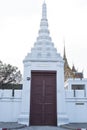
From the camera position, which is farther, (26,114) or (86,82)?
(86,82)

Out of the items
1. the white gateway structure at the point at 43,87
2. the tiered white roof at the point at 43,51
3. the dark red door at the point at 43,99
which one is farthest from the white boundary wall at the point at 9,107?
the tiered white roof at the point at 43,51

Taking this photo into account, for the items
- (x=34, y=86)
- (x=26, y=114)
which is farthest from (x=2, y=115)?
(x=34, y=86)

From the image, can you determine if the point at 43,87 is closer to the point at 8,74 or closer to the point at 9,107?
the point at 9,107

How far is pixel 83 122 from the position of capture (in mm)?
13992

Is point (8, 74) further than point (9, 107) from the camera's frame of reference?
Yes

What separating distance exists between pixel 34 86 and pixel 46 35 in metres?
3.28

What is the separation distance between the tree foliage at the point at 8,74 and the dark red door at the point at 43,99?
2657 cm

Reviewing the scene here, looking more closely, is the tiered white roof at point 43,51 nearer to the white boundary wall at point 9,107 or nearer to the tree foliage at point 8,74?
the white boundary wall at point 9,107

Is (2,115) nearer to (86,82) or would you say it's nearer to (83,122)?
(83,122)

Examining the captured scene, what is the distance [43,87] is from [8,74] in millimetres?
28507

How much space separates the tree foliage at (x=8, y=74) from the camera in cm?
4093

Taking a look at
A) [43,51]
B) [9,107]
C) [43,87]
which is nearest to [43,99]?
[43,87]

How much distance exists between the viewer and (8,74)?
137 ft

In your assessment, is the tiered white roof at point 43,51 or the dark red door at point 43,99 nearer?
the dark red door at point 43,99
